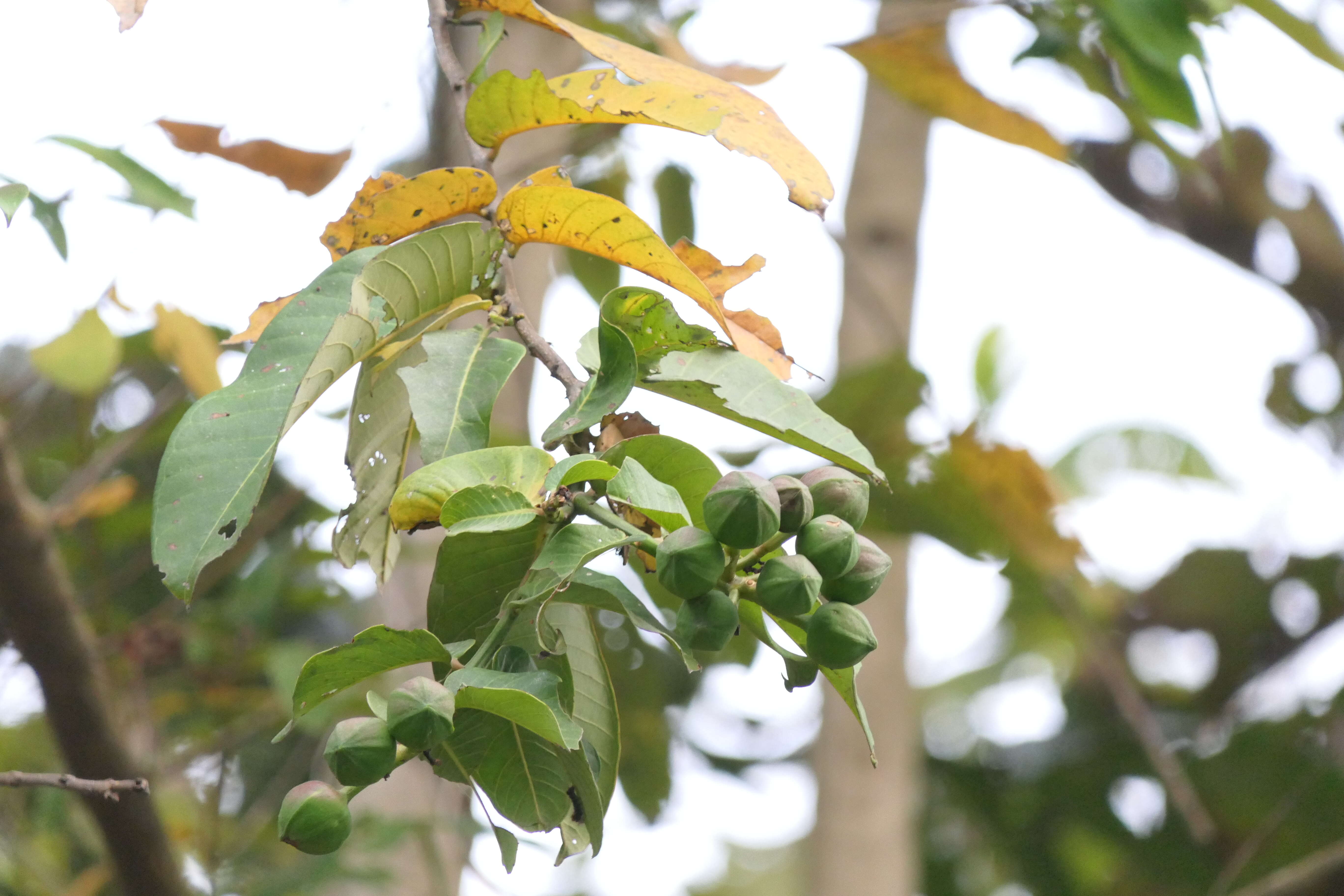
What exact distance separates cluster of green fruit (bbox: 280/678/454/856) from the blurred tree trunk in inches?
35.8

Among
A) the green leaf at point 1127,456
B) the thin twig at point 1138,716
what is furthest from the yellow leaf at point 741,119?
the green leaf at point 1127,456

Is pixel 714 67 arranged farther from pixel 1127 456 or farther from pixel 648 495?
pixel 1127 456

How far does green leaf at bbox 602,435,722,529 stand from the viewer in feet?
1.53

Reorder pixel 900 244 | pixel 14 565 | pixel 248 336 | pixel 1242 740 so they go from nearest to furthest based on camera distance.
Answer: pixel 248 336 → pixel 14 565 → pixel 900 244 → pixel 1242 740

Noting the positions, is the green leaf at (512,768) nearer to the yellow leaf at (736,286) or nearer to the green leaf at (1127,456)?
the yellow leaf at (736,286)

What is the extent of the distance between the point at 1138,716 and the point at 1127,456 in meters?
1.06

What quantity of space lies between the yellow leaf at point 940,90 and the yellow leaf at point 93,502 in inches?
38.6

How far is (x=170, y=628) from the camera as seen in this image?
143cm

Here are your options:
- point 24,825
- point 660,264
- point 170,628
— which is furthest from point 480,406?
point 24,825

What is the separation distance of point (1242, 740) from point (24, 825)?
2.02m

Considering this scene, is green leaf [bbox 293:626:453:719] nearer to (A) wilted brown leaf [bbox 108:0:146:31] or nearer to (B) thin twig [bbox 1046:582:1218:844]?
(A) wilted brown leaf [bbox 108:0:146:31]

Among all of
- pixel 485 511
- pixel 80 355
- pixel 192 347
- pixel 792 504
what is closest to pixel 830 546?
pixel 792 504

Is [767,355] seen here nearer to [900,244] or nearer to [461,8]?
[461,8]

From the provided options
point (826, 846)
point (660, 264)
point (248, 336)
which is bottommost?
point (826, 846)
